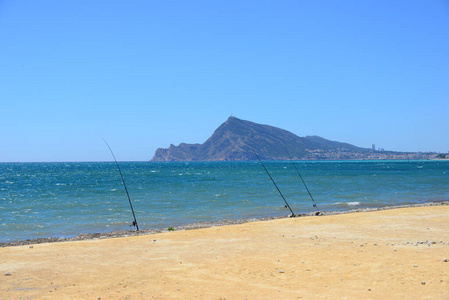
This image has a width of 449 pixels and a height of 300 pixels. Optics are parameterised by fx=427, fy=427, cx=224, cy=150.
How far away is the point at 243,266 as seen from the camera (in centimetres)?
989

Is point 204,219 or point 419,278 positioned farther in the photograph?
point 204,219

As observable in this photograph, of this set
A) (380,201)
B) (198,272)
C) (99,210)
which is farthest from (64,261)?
(380,201)

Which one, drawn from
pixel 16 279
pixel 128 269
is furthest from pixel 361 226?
pixel 16 279

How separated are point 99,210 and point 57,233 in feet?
25.9

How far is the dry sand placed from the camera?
800cm

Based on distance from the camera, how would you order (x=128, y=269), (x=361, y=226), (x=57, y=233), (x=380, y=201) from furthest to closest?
(x=380, y=201) → (x=57, y=233) → (x=361, y=226) → (x=128, y=269)

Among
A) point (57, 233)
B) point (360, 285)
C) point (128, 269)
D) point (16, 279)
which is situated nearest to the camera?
point (360, 285)

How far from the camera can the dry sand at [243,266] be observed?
26.2 feet

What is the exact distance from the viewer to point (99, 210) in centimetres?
2648

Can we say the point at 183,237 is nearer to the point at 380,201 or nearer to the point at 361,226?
the point at 361,226

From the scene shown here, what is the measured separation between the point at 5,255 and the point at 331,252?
8926 mm

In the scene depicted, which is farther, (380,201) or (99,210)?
(380,201)

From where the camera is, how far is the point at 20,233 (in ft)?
61.1

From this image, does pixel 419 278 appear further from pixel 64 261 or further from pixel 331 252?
pixel 64 261
